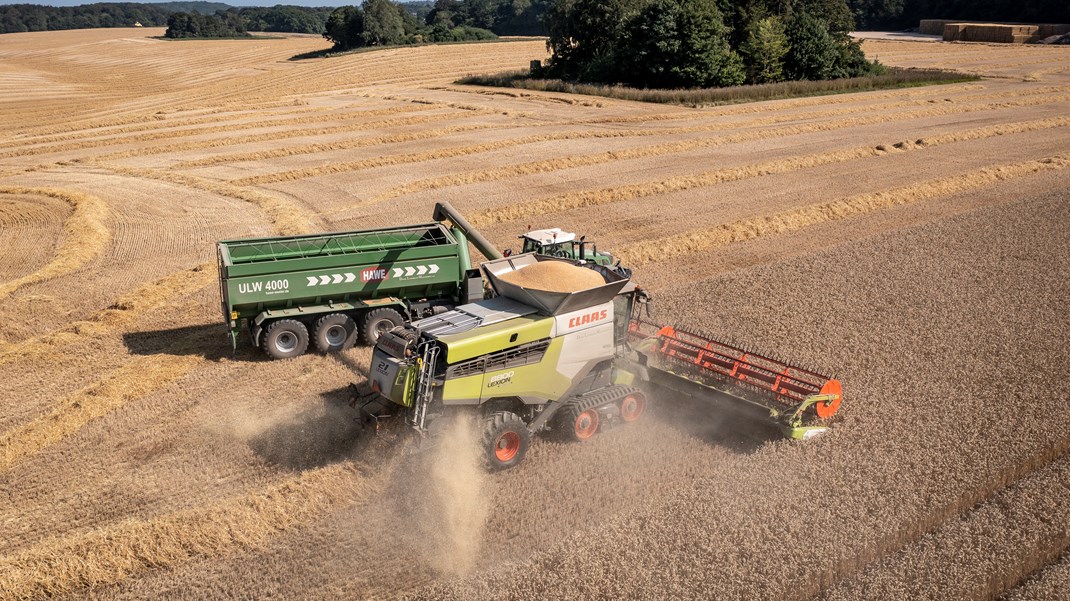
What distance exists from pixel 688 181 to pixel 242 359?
19341 mm

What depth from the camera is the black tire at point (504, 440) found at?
1187 centimetres

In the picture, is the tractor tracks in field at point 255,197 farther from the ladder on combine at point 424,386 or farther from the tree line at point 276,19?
the tree line at point 276,19

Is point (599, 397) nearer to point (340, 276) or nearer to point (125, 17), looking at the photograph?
point (340, 276)

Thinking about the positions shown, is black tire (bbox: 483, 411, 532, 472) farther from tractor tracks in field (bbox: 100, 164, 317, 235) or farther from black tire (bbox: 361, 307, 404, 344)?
tractor tracks in field (bbox: 100, 164, 317, 235)

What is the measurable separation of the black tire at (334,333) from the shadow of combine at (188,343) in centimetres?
119

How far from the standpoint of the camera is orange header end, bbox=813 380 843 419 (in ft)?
43.3

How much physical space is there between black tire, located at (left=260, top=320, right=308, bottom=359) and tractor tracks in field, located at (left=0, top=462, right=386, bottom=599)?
4734mm

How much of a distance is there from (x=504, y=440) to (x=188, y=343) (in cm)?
863

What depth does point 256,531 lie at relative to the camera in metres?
11.0

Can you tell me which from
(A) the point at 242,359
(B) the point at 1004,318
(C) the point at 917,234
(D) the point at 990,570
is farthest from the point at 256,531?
(C) the point at 917,234

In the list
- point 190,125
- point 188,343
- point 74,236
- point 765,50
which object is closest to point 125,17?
point 190,125

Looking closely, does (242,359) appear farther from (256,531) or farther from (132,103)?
(132,103)

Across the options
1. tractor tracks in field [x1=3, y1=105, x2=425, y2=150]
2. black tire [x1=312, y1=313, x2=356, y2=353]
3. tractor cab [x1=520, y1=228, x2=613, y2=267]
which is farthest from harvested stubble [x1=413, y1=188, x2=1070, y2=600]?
tractor tracks in field [x1=3, y1=105, x2=425, y2=150]

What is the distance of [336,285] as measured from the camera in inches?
653
